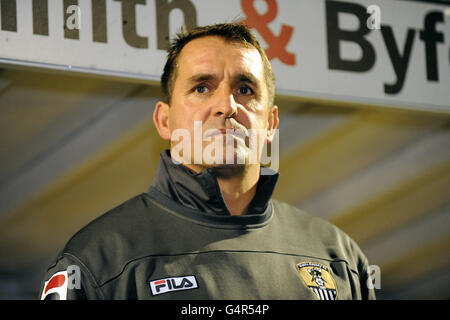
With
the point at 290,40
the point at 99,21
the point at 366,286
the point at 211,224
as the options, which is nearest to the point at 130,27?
the point at 99,21

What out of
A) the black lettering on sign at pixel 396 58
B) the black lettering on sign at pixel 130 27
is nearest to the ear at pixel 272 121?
the black lettering on sign at pixel 130 27

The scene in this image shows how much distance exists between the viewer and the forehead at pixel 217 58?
1436mm

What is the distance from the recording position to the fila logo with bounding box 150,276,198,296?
128 centimetres

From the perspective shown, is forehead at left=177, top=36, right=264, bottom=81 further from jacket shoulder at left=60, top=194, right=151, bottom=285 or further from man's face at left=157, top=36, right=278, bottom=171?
jacket shoulder at left=60, top=194, right=151, bottom=285

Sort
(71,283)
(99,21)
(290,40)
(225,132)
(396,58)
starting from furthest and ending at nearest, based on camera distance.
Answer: (396,58) < (290,40) < (99,21) < (225,132) < (71,283)

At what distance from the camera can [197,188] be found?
1.40m

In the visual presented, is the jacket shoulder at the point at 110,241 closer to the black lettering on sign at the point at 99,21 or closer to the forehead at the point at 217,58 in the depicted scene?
the forehead at the point at 217,58

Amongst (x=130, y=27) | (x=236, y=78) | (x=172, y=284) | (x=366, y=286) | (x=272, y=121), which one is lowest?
(x=366, y=286)

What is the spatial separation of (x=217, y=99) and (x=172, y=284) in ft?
1.28

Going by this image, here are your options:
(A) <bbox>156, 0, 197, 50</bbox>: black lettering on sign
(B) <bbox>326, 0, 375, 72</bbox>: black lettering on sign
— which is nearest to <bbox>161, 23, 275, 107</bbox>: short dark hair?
(A) <bbox>156, 0, 197, 50</bbox>: black lettering on sign

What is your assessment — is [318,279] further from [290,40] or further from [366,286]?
[290,40]
